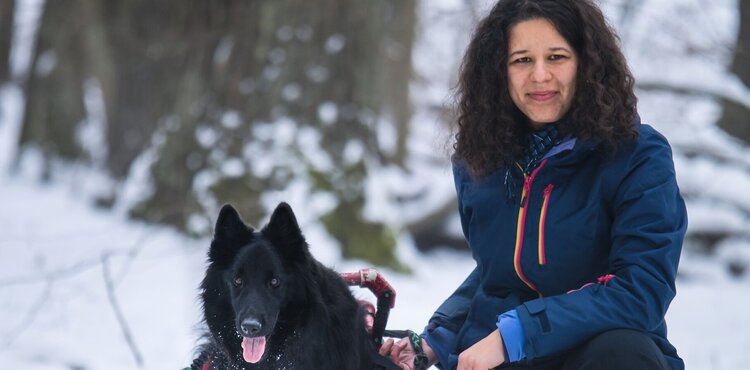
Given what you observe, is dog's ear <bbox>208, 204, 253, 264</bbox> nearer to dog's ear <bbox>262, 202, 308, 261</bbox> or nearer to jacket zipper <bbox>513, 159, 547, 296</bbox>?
dog's ear <bbox>262, 202, 308, 261</bbox>

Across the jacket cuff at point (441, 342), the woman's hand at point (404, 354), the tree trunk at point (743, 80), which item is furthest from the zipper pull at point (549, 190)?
the tree trunk at point (743, 80)

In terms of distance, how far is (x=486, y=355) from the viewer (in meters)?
2.24

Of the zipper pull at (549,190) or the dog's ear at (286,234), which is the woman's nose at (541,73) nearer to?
the zipper pull at (549,190)

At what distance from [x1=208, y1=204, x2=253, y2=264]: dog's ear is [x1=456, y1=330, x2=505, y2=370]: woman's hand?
2.88 ft

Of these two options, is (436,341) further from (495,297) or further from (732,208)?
(732,208)

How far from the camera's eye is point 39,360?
4.14 m

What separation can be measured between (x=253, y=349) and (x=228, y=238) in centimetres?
39

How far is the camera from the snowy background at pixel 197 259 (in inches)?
185

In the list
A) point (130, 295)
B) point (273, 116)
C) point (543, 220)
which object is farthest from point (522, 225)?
point (273, 116)

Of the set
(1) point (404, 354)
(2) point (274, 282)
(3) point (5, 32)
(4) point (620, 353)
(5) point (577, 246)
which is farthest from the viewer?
(3) point (5, 32)

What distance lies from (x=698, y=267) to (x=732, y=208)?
794mm

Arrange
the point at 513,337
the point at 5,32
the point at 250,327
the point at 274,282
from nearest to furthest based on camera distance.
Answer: the point at 513,337 → the point at 250,327 → the point at 274,282 → the point at 5,32

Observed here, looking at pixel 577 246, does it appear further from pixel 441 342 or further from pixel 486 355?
pixel 441 342

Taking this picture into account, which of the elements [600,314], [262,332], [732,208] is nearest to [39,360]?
[262,332]
